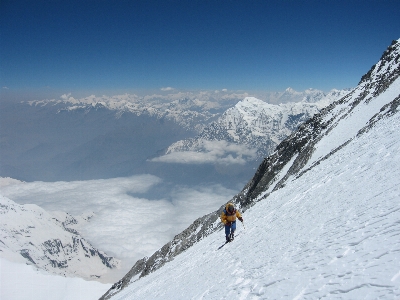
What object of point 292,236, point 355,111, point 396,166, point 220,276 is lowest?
point 220,276

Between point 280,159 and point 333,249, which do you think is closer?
point 333,249

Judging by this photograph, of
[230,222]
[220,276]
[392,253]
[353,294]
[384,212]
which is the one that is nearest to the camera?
[353,294]

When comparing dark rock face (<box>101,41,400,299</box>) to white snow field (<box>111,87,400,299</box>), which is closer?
white snow field (<box>111,87,400,299</box>)

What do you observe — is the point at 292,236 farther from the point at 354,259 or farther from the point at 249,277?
the point at 354,259

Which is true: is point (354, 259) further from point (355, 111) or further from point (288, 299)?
point (355, 111)

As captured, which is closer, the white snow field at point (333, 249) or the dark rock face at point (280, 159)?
the white snow field at point (333, 249)

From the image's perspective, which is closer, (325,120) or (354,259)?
(354,259)

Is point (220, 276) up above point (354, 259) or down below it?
below

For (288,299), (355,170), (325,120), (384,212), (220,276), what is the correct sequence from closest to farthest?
(288,299) → (384,212) → (220,276) → (355,170) → (325,120)

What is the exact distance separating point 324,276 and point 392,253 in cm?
152

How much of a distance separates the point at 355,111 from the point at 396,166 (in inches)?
1368

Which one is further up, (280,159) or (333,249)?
(280,159)

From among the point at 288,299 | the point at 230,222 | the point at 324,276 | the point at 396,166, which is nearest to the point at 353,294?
the point at 324,276

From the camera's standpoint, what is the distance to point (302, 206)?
13.4m
